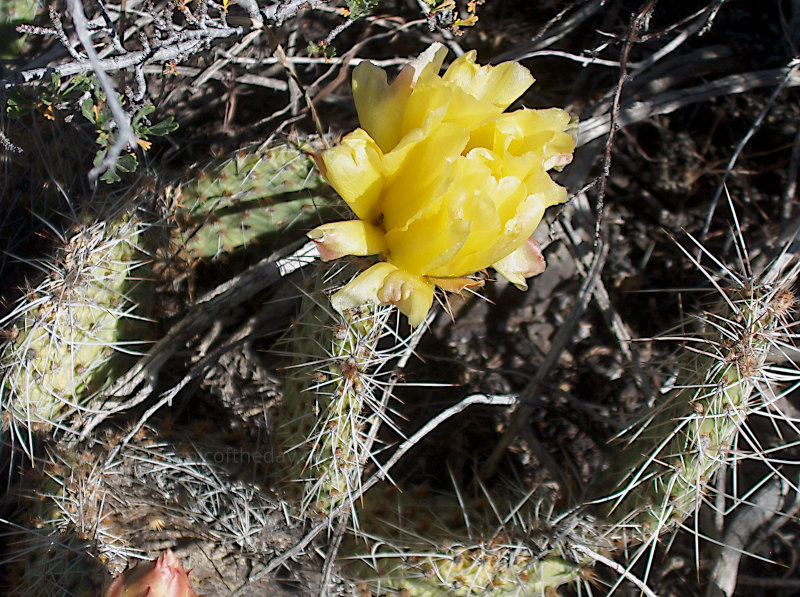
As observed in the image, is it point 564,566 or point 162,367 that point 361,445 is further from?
point 162,367

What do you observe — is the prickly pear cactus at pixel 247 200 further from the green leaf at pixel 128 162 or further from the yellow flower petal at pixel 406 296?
the yellow flower petal at pixel 406 296

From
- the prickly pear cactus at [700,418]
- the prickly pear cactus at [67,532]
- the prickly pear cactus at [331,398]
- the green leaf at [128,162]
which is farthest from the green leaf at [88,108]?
the prickly pear cactus at [700,418]

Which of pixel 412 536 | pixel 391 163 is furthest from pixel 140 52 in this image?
pixel 412 536

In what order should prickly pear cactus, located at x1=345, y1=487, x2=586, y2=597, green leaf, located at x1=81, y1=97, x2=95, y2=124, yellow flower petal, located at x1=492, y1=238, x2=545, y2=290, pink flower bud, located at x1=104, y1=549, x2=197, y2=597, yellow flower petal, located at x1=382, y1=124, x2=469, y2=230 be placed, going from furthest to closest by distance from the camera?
green leaf, located at x1=81, y1=97, x2=95, y2=124 < prickly pear cactus, located at x1=345, y1=487, x2=586, y2=597 < pink flower bud, located at x1=104, y1=549, x2=197, y2=597 < yellow flower petal, located at x1=492, y1=238, x2=545, y2=290 < yellow flower petal, located at x1=382, y1=124, x2=469, y2=230

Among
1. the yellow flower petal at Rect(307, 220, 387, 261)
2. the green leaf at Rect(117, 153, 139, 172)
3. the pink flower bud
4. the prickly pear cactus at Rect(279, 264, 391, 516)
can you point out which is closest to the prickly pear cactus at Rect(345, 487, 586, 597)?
the prickly pear cactus at Rect(279, 264, 391, 516)

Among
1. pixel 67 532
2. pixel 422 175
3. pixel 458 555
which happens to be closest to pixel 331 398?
pixel 458 555

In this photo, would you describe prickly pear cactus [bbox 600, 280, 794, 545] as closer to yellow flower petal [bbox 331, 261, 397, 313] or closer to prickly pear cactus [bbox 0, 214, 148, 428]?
yellow flower petal [bbox 331, 261, 397, 313]
